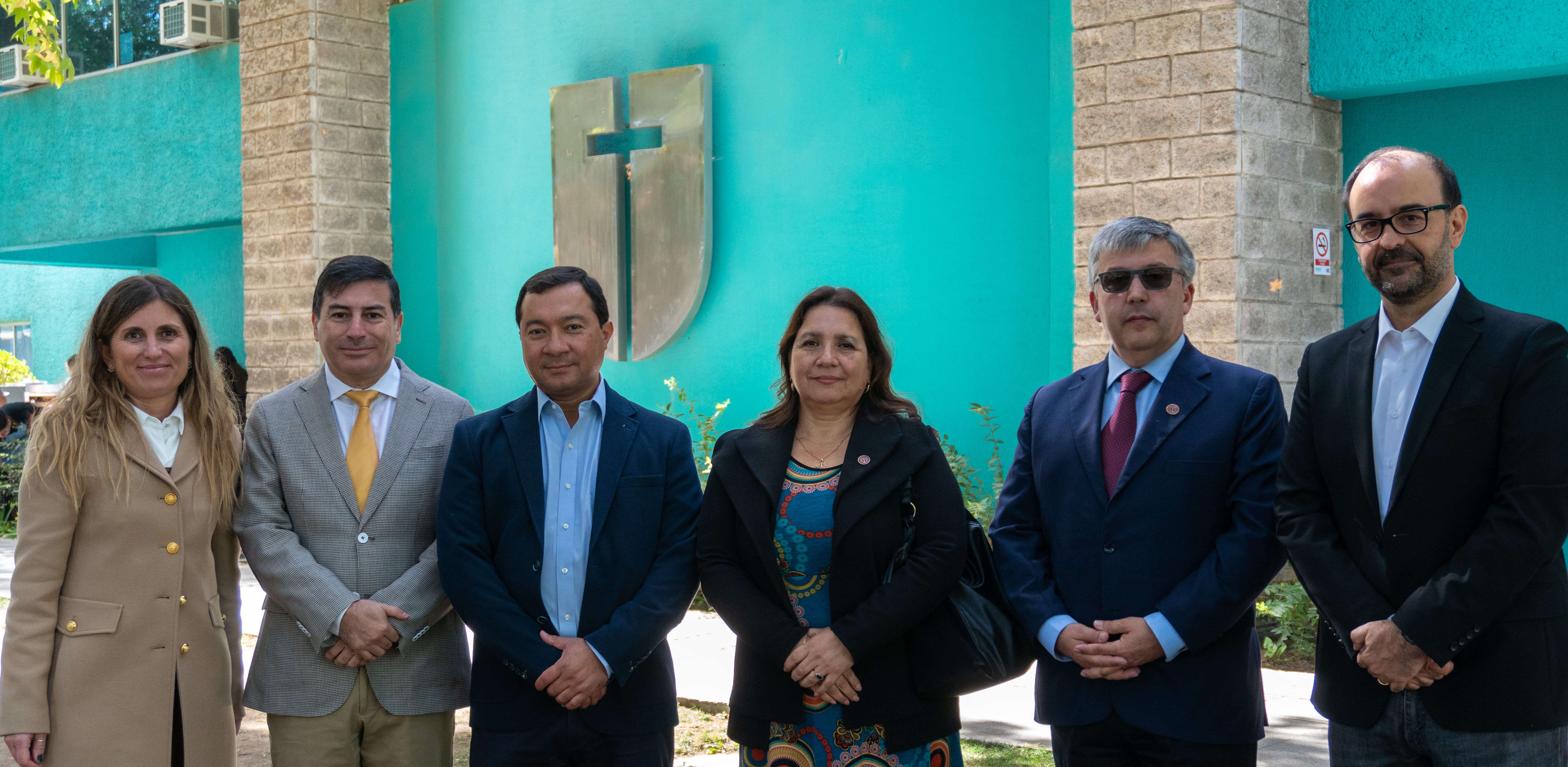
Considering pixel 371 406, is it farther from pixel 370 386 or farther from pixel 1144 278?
pixel 1144 278

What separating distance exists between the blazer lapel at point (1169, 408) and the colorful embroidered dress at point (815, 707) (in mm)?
697

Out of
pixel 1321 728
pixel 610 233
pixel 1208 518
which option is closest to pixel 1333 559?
pixel 1208 518

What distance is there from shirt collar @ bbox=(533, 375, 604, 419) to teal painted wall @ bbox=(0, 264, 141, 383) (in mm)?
15564

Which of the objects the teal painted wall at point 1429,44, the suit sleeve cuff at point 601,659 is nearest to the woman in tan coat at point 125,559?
the suit sleeve cuff at point 601,659

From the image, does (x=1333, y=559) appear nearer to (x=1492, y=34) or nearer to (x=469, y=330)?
(x=1492, y=34)

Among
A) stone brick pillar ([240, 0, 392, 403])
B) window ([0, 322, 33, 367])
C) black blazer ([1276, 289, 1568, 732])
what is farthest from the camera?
window ([0, 322, 33, 367])

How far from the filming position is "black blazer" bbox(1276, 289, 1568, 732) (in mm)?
2656

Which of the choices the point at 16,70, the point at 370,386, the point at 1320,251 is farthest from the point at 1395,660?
the point at 16,70

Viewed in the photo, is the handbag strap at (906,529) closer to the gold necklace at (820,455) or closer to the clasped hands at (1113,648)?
the gold necklace at (820,455)

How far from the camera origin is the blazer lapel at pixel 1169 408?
314 centimetres

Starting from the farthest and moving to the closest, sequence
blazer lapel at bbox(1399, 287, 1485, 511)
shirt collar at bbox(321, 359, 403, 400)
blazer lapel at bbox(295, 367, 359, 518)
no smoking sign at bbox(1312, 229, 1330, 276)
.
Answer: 1. no smoking sign at bbox(1312, 229, 1330, 276)
2. shirt collar at bbox(321, 359, 403, 400)
3. blazer lapel at bbox(295, 367, 359, 518)
4. blazer lapel at bbox(1399, 287, 1485, 511)

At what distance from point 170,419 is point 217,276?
10333mm

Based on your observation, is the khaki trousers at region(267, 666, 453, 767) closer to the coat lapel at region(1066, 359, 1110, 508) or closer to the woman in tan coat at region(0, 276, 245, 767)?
the woman in tan coat at region(0, 276, 245, 767)

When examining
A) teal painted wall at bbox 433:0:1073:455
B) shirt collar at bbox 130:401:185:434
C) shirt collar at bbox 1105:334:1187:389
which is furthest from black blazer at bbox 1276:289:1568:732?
teal painted wall at bbox 433:0:1073:455
